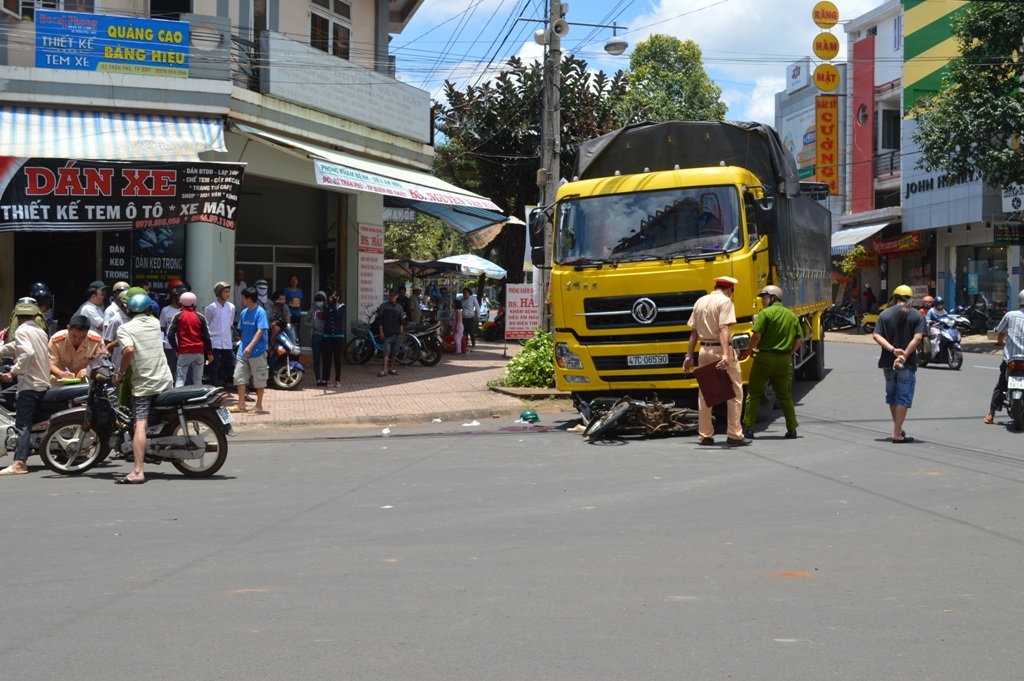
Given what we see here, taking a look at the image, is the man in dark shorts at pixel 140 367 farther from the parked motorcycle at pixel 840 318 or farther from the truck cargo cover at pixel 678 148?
the parked motorcycle at pixel 840 318

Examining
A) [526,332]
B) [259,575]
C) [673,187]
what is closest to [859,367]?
[526,332]

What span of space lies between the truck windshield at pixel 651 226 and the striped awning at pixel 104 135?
689 centimetres

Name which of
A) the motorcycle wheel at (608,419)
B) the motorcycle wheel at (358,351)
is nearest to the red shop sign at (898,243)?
the motorcycle wheel at (358,351)

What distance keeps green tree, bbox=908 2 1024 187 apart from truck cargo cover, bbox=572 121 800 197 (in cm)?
1742

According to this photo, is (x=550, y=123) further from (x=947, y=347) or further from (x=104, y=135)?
(x=947, y=347)

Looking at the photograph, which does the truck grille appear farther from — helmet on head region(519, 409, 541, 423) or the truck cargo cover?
helmet on head region(519, 409, 541, 423)

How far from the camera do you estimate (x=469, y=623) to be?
512 centimetres

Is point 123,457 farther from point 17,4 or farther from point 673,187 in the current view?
point 17,4

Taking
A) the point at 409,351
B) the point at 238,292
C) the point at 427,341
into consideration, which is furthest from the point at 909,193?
the point at 238,292

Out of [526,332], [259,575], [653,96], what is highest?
[653,96]

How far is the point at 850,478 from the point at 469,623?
5.35 meters

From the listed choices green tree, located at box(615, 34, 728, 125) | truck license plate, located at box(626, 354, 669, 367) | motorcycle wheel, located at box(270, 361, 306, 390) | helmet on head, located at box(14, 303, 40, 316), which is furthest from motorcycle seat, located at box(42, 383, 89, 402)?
green tree, located at box(615, 34, 728, 125)

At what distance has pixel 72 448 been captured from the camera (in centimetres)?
1031

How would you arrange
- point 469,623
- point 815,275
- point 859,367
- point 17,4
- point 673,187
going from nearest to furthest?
point 469,623 → point 673,187 → point 17,4 → point 815,275 → point 859,367
